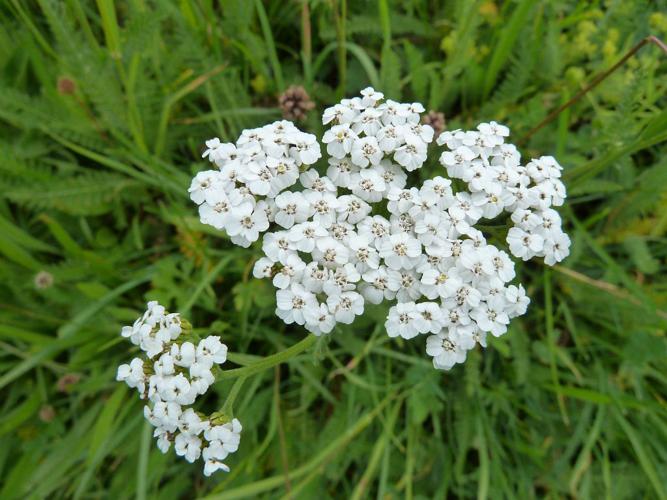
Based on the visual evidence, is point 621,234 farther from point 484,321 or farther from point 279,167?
point 279,167

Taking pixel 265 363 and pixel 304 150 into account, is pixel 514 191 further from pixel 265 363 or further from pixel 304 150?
pixel 265 363

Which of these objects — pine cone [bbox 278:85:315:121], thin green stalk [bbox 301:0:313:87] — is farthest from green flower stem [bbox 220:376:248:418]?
thin green stalk [bbox 301:0:313:87]

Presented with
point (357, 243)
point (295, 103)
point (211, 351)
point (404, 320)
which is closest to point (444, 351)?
point (404, 320)

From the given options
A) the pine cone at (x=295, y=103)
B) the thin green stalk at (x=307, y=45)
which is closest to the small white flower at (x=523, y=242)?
the pine cone at (x=295, y=103)

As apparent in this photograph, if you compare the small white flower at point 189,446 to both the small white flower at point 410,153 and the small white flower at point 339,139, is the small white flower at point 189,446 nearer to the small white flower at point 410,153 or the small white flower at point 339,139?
the small white flower at point 339,139

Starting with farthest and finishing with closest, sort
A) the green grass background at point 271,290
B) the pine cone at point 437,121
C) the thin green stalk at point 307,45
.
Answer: the thin green stalk at point 307,45 < the green grass background at point 271,290 < the pine cone at point 437,121

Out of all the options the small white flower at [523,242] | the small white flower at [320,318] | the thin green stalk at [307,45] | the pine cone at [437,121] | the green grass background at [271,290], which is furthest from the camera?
the thin green stalk at [307,45]

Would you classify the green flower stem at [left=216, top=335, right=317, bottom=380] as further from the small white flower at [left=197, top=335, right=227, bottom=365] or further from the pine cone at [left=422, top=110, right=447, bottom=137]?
the pine cone at [left=422, top=110, right=447, bottom=137]

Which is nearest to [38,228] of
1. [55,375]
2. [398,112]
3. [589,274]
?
[55,375]
